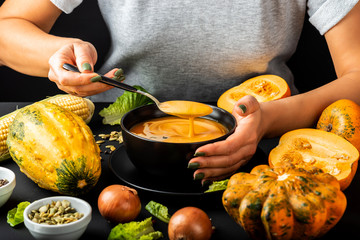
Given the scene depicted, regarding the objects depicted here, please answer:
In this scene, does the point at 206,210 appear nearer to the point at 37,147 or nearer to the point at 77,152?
the point at 77,152

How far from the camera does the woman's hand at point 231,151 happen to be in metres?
1.00

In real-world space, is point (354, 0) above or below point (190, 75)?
above

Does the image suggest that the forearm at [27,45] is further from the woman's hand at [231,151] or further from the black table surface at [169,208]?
the woman's hand at [231,151]

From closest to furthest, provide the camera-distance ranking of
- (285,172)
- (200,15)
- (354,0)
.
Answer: (285,172) < (354,0) < (200,15)

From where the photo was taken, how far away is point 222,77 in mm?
2016

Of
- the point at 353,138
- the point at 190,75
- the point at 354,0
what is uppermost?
the point at 354,0

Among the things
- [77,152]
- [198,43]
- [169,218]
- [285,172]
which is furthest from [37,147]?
[198,43]

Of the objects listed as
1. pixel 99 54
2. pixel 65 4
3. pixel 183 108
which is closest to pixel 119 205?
pixel 183 108

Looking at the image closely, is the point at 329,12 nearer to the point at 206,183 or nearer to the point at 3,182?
the point at 206,183

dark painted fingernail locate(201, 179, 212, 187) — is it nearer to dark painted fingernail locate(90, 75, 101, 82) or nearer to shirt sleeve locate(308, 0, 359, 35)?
dark painted fingernail locate(90, 75, 101, 82)

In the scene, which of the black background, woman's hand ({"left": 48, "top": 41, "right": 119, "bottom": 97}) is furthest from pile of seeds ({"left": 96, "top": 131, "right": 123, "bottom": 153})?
the black background

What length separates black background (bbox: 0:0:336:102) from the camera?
247cm

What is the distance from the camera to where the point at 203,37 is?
1.90 metres

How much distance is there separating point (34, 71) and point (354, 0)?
1.46 meters
